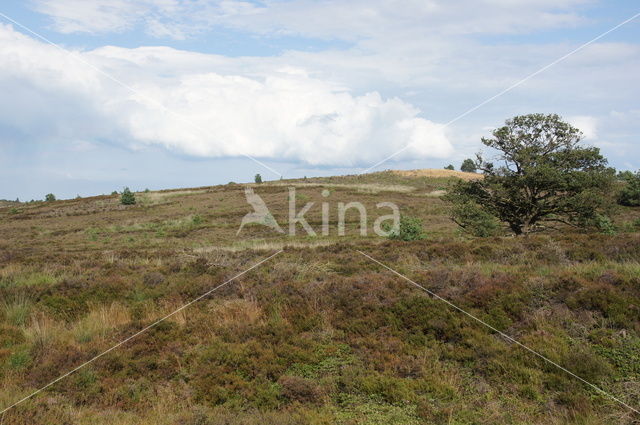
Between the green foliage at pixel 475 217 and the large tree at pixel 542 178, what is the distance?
104 mm

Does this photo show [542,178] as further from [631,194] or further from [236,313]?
[631,194]

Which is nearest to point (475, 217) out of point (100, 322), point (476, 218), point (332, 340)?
point (476, 218)

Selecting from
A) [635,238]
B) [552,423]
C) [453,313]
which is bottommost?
[552,423]

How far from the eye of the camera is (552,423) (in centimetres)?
593

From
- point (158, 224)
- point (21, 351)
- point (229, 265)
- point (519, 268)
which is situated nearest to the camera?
point (21, 351)

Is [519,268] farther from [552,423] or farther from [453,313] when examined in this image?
[552,423]

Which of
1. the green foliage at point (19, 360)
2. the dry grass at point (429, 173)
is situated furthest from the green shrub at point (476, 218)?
the dry grass at point (429, 173)

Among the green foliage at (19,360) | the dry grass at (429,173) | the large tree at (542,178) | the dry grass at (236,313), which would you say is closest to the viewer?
the green foliage at (19,360)

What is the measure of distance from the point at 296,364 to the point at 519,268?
7.32 metres

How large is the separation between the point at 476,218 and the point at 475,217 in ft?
0.21

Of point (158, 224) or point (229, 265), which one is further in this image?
point (158, 224)

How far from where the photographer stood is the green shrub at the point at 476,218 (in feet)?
64.1

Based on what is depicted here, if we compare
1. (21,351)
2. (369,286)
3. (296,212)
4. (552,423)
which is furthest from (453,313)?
(296,212)

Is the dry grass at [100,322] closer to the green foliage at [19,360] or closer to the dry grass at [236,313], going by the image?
the green foliage at [19,360]
